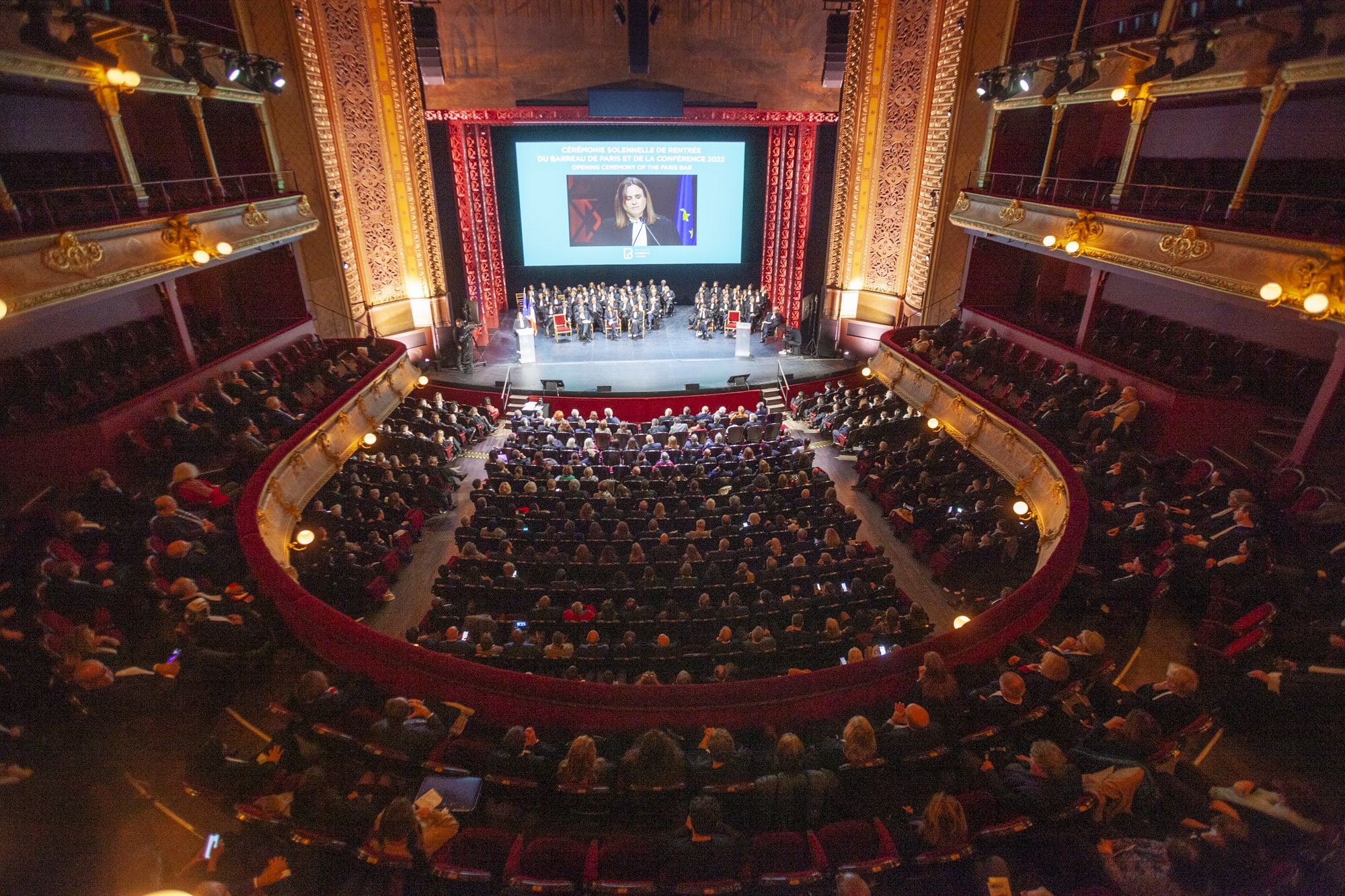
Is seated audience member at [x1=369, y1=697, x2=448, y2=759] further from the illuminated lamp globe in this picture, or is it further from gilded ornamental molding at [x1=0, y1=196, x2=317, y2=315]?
the illuminated lamp globe

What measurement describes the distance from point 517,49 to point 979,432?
14446mm

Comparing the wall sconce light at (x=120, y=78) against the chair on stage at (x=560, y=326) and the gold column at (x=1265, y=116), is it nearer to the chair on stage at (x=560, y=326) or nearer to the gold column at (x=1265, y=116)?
the chair on stage at (x=560, y=326)

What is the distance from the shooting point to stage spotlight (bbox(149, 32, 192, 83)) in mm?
9688

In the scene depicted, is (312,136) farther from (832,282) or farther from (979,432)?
(979,432)

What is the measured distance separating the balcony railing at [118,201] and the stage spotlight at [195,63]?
1488 millimetres

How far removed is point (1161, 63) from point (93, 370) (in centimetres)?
1679

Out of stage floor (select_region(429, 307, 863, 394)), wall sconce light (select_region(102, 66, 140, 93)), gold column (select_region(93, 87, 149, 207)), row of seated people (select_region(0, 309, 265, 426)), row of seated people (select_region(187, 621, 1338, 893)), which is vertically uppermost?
wall sconce light (select_region(102, 66, 140, 93))

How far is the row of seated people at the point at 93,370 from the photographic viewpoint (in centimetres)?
845

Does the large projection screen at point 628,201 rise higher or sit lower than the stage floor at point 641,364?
higher

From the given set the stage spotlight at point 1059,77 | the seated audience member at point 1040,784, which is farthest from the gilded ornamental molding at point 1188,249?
the seated audience member at point 1040,784

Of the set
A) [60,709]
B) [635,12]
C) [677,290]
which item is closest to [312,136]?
[635,12]

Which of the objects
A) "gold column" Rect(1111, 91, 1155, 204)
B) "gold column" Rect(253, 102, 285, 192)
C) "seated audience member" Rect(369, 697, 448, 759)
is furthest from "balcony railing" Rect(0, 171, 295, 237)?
"gold column" Rect(1111, 91, 1155, 204)

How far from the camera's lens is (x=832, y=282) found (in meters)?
18.5

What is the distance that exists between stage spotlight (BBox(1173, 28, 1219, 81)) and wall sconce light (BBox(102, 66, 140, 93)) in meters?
14.6
